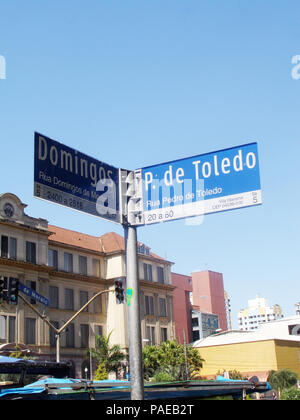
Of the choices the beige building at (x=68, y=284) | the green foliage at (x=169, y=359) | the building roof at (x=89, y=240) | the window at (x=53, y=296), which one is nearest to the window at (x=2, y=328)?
the beige building at (x=68, y=284)

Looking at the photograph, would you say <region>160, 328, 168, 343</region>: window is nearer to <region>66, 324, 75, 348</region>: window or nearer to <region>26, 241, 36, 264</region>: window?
<region>66, 324, 75, 348</region>: window

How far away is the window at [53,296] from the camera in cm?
5306

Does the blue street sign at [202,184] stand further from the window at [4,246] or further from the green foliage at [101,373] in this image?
the green foliage at [101,373]

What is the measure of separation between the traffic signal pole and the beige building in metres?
33.4

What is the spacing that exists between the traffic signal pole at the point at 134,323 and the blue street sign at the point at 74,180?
1.46 feet

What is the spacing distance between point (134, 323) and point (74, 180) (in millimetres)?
2227

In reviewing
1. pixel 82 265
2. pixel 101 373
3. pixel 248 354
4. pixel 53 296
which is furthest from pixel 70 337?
pixel 248 354

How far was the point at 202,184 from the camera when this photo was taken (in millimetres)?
7688

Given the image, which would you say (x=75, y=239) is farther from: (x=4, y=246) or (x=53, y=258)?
(x=4, y=246)

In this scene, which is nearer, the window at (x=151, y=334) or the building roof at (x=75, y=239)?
the building roof at (x=75, y=239)

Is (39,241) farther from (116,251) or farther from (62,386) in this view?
(62,386)

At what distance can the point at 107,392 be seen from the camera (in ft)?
35.5

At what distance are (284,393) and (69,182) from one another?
18276mm

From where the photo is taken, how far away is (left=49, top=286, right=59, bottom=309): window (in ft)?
174
